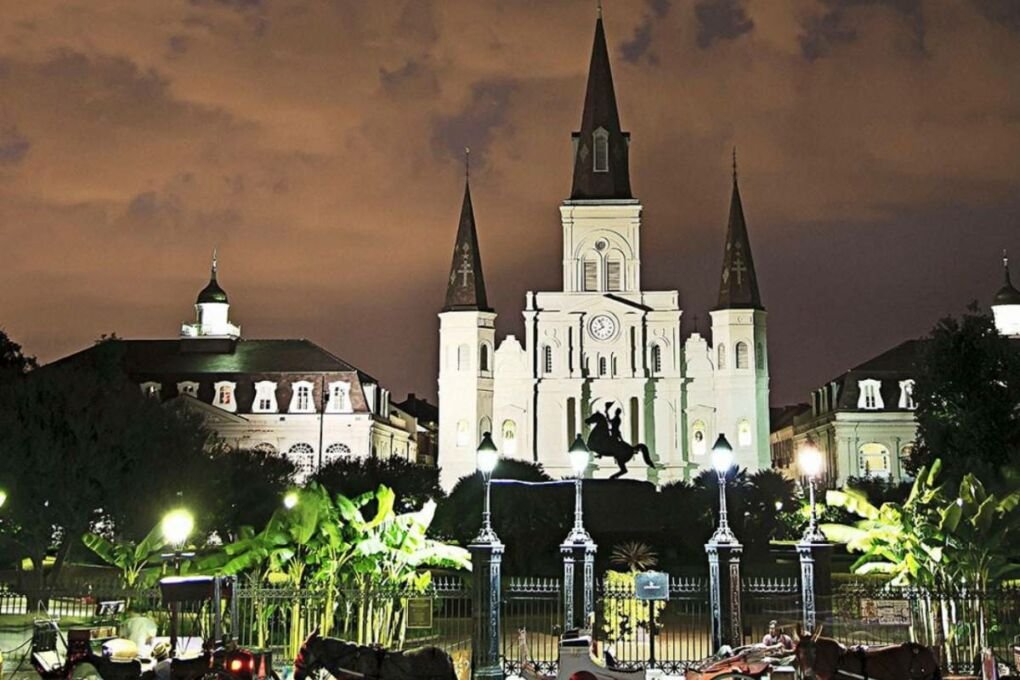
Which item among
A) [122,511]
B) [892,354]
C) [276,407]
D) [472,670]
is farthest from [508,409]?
[472,670]

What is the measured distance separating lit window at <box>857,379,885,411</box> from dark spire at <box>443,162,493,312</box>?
26.5m

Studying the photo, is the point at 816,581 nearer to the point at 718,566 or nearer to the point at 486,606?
the point at 718,566

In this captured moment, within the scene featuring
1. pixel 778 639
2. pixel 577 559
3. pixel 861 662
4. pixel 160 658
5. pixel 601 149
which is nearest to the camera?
pixel 861 662

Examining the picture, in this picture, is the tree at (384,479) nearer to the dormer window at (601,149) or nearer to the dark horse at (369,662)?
the dormer window at (601,149)

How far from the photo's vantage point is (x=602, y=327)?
7094cm

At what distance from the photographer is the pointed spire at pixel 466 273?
7200 centimetres

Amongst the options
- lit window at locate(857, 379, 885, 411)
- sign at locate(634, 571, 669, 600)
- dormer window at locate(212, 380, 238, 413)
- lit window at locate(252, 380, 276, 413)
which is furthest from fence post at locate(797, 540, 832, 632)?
lit window at locate(857, 379, 885, 411)

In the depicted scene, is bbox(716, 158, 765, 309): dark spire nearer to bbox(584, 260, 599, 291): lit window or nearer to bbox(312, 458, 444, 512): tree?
bbox(584, 260, 599, 291): lit window

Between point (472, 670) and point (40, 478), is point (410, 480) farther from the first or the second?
point (472, 670)

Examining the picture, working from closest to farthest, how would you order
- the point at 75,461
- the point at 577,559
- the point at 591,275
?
the point at 577,559
the point at 75,461
the point at 591,275

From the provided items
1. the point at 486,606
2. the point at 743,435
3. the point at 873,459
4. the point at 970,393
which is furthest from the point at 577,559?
the point at 873,459

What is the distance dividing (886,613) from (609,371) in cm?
5253

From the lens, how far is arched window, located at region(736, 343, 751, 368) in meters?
70.4

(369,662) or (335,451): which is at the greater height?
(335,451)
